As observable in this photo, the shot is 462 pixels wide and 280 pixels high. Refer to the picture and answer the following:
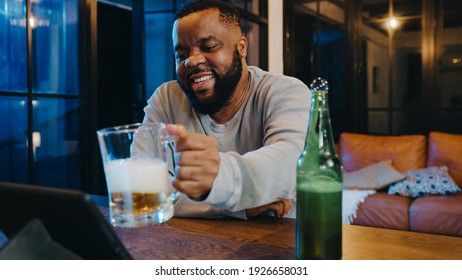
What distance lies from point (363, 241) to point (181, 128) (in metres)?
0.44

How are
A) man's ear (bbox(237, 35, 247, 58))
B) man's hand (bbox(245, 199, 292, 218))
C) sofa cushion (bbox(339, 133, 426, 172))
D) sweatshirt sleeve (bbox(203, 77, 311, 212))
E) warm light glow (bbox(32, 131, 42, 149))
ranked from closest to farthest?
sweatshirt sleeve (bbox(203, 77, 311, 212)) → man's hand (bbox(245, 199, 292, 218)) → man's ear (bbox(237, 35, 247, 58)) → warm light glow (bbox(32, 131, 42, 149)) → sofa cushion (bbox(339, 133, 426, 172))

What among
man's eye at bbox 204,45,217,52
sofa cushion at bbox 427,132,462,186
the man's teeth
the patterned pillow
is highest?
man's eye at bbox 204,45,217,52

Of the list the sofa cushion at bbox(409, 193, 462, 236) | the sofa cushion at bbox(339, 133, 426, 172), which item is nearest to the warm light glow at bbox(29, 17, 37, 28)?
the sofa cushion at bbox(409, 193, 462, 236)

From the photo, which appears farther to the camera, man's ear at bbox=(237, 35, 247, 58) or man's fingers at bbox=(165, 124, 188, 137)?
man's ear at bbox=(237, 35, 247, 58)

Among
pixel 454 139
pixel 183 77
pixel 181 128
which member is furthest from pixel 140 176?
pixel 454 139

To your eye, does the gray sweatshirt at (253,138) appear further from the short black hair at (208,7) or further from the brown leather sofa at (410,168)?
the brown leather sofa at (410,168)

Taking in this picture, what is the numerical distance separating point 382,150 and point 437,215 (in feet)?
3.75

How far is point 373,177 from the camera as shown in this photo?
383cm

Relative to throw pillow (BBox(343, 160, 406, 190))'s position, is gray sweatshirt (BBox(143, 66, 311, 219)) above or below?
above

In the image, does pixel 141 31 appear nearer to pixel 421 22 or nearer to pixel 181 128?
pixel 421 22

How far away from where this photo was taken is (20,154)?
257 cm

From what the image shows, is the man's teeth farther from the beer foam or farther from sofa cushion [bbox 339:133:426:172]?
sofa cushion [bbox 339:133:426:172]

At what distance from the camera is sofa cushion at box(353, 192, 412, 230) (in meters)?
3.33

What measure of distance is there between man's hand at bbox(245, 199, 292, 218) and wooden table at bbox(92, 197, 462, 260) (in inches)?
2.0
